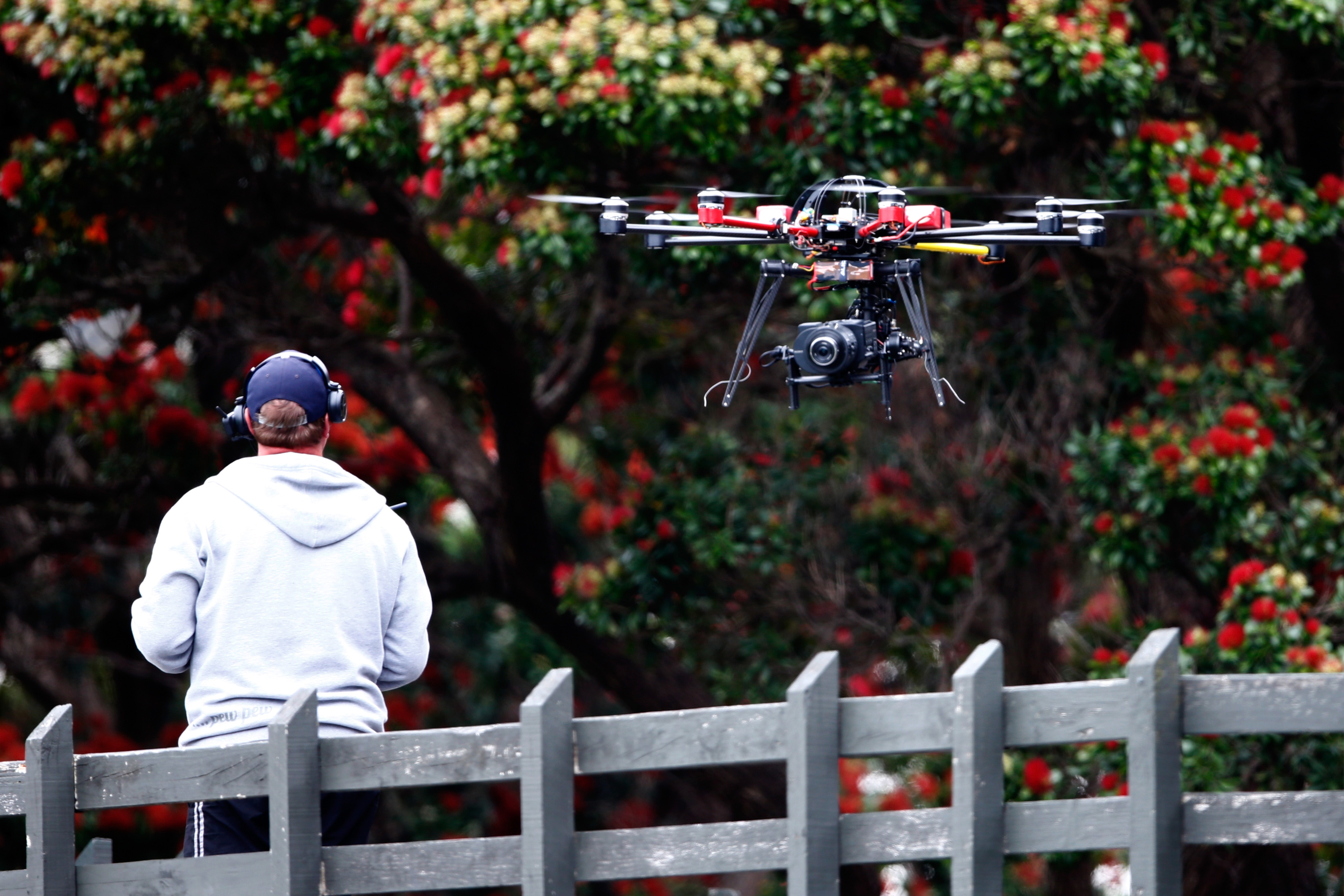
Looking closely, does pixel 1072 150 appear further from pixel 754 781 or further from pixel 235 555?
pixel 235 555

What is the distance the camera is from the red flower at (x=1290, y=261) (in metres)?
7.54

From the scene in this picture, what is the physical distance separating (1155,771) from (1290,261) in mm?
4730

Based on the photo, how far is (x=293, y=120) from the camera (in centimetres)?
822

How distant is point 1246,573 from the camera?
7527 mm

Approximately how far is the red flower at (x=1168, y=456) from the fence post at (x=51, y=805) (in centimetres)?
548

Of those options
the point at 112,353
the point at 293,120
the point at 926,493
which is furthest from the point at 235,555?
the point at 112,353

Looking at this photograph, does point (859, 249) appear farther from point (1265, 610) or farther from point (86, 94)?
point (86, 94)

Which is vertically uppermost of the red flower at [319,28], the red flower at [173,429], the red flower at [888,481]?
the red flower at [319,28]

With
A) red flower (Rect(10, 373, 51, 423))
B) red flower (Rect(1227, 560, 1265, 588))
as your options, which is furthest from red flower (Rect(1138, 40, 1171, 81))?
red flower (Rect(10, 373, 51, 423))

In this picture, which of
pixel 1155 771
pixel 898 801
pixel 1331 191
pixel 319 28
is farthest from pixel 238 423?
pixel 898 801

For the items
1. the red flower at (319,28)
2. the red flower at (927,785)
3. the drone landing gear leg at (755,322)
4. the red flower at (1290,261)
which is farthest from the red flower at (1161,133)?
the red flower at (319,28)

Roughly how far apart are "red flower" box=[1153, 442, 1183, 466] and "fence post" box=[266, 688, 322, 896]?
5227mm

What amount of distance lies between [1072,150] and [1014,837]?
558 centimetres

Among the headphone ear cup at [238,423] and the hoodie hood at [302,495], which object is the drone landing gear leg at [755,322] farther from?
the headphone ear cup at [238,423]
